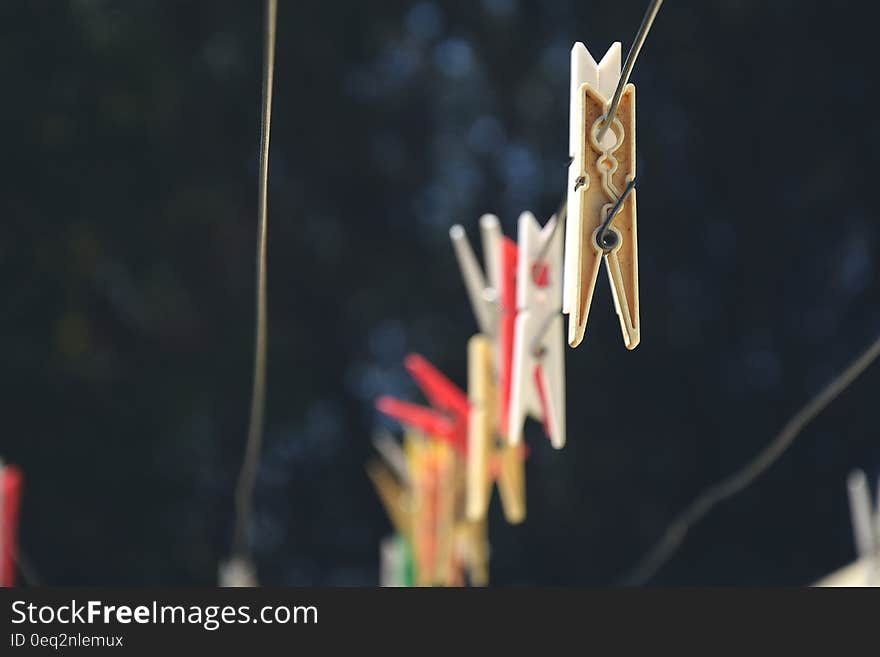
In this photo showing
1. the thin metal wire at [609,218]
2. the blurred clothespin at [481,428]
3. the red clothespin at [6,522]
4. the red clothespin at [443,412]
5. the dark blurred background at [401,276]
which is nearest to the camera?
Answer: the thin metal wire at [609,218]

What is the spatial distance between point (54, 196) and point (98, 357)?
→ 74 cm

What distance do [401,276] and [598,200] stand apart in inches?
185

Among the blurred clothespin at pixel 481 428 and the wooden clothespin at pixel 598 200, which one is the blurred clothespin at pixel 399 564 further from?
the wooden clothespin at pixel 598 200

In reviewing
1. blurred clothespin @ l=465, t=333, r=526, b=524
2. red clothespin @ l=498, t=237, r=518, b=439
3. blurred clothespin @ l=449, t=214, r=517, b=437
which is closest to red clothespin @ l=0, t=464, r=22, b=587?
blurred clothespin @ l=465, t=333, r=526, b=524

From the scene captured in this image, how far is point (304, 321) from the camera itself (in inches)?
264

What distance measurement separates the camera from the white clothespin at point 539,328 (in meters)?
2.69

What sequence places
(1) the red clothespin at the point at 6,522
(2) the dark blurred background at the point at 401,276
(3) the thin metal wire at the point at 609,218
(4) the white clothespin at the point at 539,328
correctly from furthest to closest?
(2) the dark blurred background at the point at 401,276
(1) the red clothespin at the point at 6,522
(4) the white clothespin at the point at 539,328
(3) the thin metal wire at the point at 609,218

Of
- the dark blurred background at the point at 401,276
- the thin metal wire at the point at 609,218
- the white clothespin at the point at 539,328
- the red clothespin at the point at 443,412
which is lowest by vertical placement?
the thin metal wire at the point at 609,218

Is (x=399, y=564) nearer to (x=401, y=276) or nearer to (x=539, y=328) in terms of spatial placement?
(x=539, y=328)

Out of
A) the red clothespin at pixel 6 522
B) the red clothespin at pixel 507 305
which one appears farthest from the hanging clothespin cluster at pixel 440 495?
the red clothespin at pixel 6 522

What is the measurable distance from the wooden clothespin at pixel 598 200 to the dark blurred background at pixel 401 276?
175 inches

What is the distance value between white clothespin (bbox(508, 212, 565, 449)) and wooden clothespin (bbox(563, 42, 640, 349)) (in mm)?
626

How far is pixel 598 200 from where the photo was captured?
2031mm

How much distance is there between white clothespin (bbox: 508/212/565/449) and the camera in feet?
8.82
